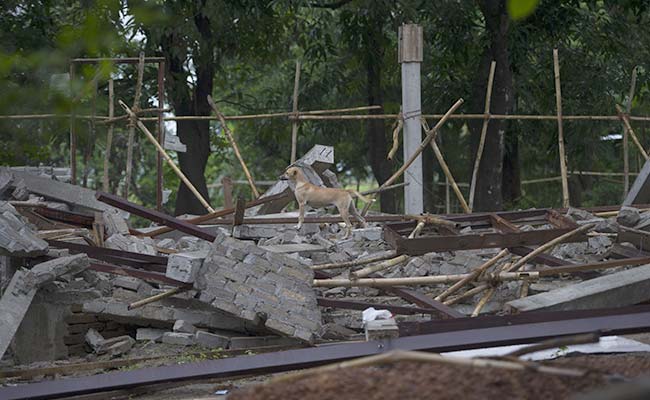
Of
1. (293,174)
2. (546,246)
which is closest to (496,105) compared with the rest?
(293,174)

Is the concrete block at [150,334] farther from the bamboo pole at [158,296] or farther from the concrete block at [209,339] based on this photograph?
the concrete block at [209,339]

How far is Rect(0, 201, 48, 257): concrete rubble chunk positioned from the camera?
9.01 meters

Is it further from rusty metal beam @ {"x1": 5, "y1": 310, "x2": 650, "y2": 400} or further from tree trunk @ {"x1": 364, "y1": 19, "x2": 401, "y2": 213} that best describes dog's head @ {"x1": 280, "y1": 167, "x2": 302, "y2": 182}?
tree trunk @ {"x1": 364, "y1": 19, "x2": 401, "y2": 213}

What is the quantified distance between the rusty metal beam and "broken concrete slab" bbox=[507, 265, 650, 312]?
1337mm

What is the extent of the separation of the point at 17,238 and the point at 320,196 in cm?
395

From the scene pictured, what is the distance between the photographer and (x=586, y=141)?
20719 millimetres

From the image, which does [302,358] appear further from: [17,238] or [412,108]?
[412,108]

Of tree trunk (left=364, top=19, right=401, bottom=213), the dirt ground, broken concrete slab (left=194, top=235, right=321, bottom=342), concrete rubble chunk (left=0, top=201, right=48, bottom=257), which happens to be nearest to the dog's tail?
broken concrete slab (left=194, top=235, right=321, bottom=342)

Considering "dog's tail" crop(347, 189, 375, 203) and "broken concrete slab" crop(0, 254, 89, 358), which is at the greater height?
"dog's tail" crop(347, 189, 375, 203)

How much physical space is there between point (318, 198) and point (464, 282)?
11.6 feet

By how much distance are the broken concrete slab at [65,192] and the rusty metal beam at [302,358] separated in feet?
20.6

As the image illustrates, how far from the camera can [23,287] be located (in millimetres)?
8805

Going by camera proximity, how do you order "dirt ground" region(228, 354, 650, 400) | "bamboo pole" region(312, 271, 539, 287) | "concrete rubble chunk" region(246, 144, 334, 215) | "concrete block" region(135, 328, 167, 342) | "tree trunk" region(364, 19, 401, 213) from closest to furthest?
"dirt ground" region(228, 354, 650, 400)
"bamboo pole" region(312, 271, 539, 287)
"concrete block" region(135, 328, 167, 342)
"concrete rubble chunk" region(246, 144, 334, 215)
"tree trunk" region(364, 19, 401, 213)

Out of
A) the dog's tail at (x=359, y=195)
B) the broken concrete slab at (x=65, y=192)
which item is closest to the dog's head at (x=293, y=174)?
the dog's tail at (x=359, y=195)
